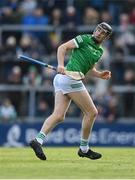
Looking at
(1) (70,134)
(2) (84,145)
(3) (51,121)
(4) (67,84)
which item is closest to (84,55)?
(4) (67,84)

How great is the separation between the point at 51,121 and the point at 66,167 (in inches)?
56.7

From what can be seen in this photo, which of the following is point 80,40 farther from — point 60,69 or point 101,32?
point 60,69

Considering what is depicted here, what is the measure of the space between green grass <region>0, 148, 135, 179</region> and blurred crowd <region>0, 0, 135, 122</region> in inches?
350

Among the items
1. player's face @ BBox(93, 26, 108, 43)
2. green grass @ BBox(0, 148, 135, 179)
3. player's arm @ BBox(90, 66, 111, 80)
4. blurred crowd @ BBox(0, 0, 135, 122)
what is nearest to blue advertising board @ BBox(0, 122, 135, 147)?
blurred crowd @ BBox(0, 0, 135, 122)

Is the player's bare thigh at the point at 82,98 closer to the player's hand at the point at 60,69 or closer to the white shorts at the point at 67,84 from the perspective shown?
the white shorts at the point at 67,84

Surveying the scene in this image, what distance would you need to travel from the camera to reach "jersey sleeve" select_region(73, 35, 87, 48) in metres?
14.6

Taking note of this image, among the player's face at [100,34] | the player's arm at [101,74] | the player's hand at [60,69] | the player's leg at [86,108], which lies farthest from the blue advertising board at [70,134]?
the player's hand at [60,69]

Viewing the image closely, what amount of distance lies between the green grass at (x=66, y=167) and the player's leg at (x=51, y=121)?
232mm

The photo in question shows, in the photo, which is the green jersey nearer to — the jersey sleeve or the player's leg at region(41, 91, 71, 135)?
the jersey sleeve

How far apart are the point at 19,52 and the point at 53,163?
476 inches

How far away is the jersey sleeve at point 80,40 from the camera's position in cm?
1457

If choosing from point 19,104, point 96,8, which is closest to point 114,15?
point 96,8

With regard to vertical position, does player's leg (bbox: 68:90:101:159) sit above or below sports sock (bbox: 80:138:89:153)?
above

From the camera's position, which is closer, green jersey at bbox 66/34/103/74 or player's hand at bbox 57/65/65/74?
player's hand at bbox 57/65/65/74
